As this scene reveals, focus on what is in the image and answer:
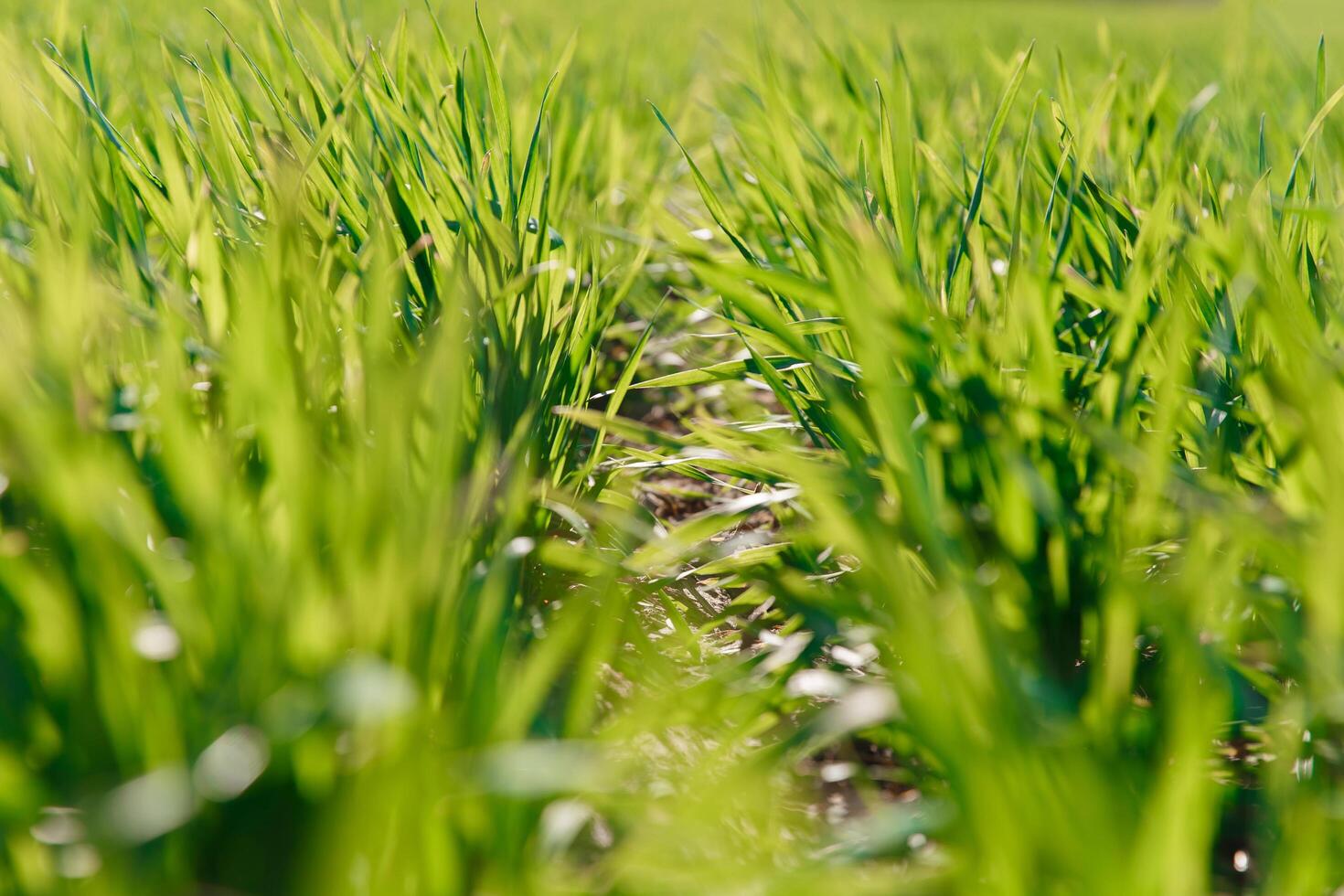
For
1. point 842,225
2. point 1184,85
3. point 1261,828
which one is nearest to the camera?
point 1261,828

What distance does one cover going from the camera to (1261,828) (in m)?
0.60

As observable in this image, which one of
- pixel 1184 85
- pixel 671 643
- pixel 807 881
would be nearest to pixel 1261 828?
pixel 807 881

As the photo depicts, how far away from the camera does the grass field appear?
47 centimetres

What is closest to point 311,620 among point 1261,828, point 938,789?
point 938,789

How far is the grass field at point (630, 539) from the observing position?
1.54 ft

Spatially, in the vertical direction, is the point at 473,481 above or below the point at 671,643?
above

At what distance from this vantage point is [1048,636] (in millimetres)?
747

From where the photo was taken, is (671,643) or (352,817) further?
(671,643)

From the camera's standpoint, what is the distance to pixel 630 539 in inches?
34.7

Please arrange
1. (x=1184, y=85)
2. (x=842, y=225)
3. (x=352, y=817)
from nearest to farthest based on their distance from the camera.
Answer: (x=352, y=817), (x=842, y=225), (x=1184, y=85)

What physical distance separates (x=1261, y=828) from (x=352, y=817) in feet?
1.64

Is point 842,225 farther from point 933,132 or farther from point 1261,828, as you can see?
point 933,132

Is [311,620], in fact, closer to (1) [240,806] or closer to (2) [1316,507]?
(1) [240,806]

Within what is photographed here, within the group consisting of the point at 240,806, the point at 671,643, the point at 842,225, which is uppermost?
the point at 842,225
